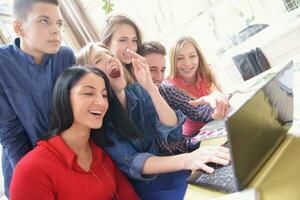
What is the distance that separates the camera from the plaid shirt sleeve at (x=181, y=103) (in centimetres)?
163

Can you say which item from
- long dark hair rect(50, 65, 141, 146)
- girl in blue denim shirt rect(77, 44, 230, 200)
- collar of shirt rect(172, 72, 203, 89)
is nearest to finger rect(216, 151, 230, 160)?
girl in blue denim shirt rect(77, 44, 230, 200)

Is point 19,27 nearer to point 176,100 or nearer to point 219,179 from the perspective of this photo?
point 176,100

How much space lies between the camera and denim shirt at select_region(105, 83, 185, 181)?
1188 millimetres

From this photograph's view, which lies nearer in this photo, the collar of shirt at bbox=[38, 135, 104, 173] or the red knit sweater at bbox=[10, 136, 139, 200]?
the red knit sweater at bbox=[10, 136, 139, 200]

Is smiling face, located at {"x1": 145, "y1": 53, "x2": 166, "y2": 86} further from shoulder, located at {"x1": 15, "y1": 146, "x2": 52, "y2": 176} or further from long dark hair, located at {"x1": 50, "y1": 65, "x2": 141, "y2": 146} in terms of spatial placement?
shoulder, located at {"x1": 15, "y1": 146, "x2": 52, "y2": 176}

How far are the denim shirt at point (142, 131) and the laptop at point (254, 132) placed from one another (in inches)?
14.1

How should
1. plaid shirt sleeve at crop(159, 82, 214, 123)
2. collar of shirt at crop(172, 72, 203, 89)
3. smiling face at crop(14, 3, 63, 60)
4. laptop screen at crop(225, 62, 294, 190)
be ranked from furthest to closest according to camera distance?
collar of shirt at crop(172, 72, 203, 89) → plaid shirt sleeve at crop(159, 82, 214, 123) → smiling face at crop(14, 3, 63, 60) → laptop screen at crop(225, 62, 294, 190)

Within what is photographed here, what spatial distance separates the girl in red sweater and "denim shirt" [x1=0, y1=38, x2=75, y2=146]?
132 millimetres

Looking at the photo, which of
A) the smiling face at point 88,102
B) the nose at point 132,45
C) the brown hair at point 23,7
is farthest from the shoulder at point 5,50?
the nose at point 132,45

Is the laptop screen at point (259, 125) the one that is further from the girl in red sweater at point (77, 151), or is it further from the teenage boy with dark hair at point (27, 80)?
the teenage boy with dark hair at point (27, 80)

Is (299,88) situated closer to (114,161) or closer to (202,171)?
(202,171)

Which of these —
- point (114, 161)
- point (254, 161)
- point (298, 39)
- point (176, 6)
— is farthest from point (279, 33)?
point (254, 161)

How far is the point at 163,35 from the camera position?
10.7ft

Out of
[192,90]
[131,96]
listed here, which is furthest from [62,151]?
[192,90]
